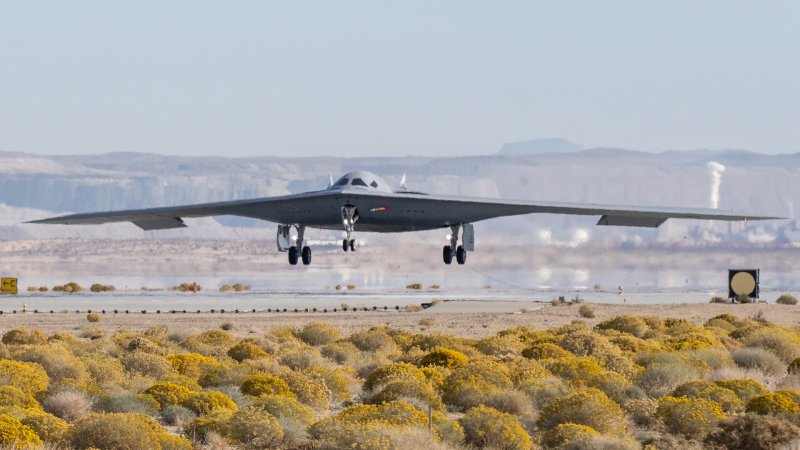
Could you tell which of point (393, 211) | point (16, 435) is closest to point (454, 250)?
point (393, 211)

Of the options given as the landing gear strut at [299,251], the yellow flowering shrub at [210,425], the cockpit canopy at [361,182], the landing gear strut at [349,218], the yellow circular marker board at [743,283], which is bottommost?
the yellow flowering shrub at [210,425]

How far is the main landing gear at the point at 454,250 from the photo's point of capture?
224 ft

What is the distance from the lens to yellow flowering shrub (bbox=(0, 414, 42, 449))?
18.9 meters

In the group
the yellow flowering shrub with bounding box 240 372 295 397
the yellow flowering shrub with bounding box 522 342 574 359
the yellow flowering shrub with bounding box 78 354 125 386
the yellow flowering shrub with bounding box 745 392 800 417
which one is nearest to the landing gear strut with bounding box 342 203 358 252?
the yellow flowering shrub with bounding box 522 342 574 359

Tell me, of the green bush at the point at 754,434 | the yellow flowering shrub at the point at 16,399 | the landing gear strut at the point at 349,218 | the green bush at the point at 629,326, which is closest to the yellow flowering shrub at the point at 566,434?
the green bush at the point at 754,434

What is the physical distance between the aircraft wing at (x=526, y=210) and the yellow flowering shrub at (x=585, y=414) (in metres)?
41.6

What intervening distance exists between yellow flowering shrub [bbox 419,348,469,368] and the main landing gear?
3361 cm

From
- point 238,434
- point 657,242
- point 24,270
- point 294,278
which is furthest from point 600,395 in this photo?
point 24,270

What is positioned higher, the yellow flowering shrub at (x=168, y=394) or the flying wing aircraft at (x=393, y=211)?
the flying wing aircraft at (x=393, y=211)

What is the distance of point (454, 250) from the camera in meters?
70.0

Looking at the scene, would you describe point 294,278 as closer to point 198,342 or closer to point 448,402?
point 198,342

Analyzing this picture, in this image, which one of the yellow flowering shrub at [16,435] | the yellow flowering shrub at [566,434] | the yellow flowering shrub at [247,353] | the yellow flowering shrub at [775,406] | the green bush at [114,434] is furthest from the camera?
the yellow flowering shrub at [247,353]

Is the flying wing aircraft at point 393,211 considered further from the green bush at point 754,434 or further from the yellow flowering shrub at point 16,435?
the yellow flowering shrub at point 16,435

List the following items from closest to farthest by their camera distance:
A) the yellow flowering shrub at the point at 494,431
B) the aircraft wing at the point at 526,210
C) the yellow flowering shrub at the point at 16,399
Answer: the yellow flowering shrub at the point at 494,431, the yellow flowering shrub at the point at 16,399, the aircraft wing at the point at 526,210
